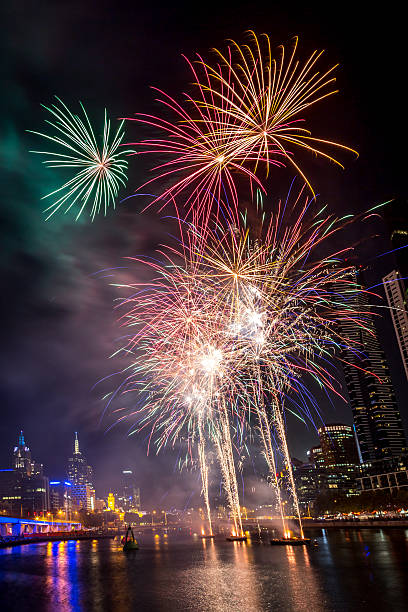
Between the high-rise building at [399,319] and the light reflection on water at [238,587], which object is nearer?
the light reflection on water at [238,587]

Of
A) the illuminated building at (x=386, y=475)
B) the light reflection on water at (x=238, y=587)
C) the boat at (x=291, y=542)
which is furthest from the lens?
the illuminated building at (x=386, y=475)

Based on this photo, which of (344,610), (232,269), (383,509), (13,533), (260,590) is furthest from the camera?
(13,533)

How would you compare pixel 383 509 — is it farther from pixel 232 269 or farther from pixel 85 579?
pixel 232 269

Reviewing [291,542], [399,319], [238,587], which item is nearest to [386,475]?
[399,319]

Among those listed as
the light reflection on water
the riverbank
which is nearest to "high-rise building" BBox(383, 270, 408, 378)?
the riverbank

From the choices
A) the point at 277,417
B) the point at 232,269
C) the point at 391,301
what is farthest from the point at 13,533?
the point at 391,301

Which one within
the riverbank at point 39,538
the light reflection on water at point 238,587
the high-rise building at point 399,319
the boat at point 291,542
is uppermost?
the high-rise building at point 399,319

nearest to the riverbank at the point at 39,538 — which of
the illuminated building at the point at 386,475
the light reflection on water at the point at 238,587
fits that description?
the light reflection on water at the point at 238,587

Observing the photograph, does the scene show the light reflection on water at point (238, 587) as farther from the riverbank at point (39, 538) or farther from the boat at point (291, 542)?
the riverbank at point (39, 538)

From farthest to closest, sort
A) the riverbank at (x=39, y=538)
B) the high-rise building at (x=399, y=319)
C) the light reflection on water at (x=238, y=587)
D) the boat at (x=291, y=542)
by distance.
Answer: the high-rise building at (x=399, y=319) → the riverbank at (x=39, y=538) → the boat at (x=291, y=542) → the light reflection on water at (x=238, y=587)

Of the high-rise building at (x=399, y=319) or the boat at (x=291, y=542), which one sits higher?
the high-rise building at (x=399, y=319)

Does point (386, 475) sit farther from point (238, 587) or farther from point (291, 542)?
point (238, 587)
